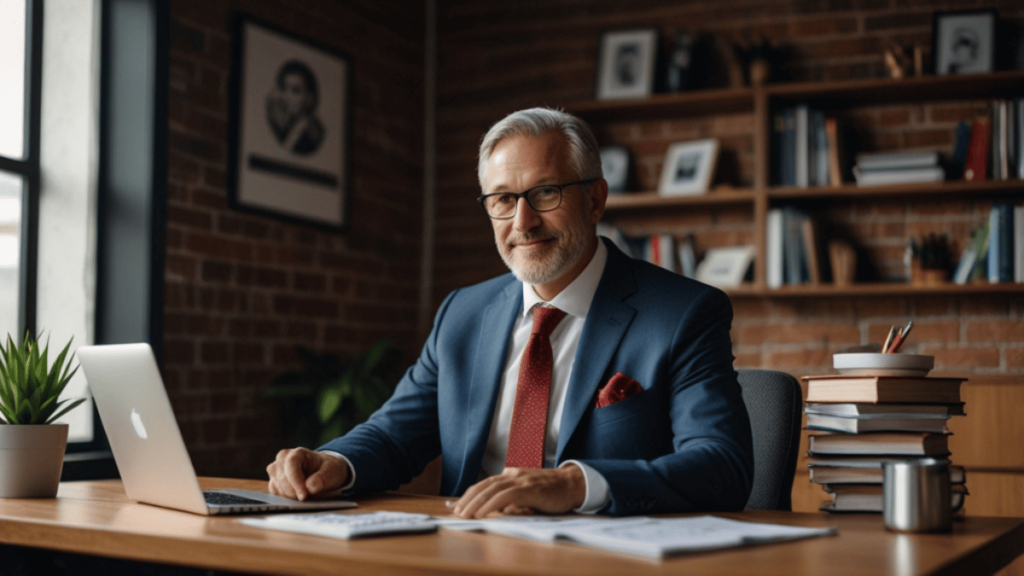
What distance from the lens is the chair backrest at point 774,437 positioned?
1.86 m

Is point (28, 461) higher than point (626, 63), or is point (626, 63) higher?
point (626, 63)

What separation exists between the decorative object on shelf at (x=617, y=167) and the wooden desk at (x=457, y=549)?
2.72m

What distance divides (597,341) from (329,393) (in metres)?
1.66

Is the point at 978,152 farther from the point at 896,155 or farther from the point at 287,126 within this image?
the point at 287,126

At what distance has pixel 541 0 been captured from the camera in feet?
14.4

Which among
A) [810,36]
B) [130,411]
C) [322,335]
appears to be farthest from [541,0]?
[130,411]

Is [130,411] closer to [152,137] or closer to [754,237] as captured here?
[152,137]

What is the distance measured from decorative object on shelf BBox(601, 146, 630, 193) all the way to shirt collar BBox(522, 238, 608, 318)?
6.82 feet

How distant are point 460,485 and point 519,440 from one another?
0.16 meters

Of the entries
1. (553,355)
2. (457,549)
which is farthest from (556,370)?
(457,549)

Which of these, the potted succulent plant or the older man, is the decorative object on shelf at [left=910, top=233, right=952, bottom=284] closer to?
the older man

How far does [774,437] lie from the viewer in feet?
6.20

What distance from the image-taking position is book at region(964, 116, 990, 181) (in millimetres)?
3553

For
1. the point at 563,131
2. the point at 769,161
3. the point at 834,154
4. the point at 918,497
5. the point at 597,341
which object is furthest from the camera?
the point at 769,161
